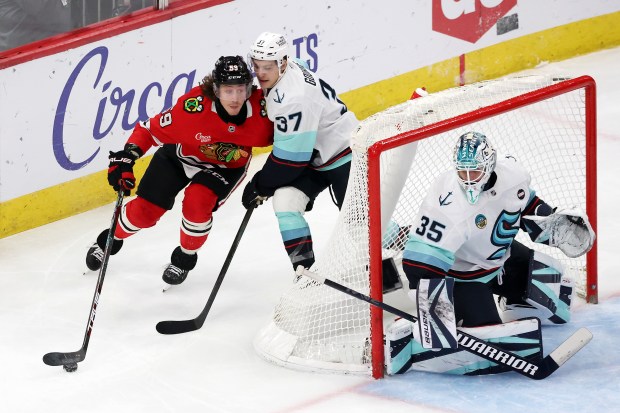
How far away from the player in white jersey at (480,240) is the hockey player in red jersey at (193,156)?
79cm

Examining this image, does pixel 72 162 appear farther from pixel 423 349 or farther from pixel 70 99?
pixel 423 349

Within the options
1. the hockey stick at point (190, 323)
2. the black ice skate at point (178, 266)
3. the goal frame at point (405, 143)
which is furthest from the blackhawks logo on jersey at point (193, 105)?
the goal frame at point (405, 143)

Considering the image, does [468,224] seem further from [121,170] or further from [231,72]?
[121,170]

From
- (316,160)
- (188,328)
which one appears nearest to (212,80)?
(316,160)

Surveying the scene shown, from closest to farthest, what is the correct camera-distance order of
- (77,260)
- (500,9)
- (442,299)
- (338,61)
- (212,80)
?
(442,299) < (212,80) < (77,260) < (338,61) < (500,9)

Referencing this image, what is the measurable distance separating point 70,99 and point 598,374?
2.50 metres

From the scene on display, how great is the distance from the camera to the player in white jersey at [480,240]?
4.38m

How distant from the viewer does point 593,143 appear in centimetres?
488

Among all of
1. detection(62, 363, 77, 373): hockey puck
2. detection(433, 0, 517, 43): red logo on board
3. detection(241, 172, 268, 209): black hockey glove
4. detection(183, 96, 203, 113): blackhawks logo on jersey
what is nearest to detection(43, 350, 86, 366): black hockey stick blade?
detection(62, 363, 77, 373): hockey puck

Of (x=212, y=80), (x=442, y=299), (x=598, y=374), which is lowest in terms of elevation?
(x=598, y=374)

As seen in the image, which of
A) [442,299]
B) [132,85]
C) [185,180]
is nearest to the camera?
[442,299]

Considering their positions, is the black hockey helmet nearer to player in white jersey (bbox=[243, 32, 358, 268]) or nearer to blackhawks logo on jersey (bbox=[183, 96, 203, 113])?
player in white jersey (bbox=[243, 32, 358, 268])

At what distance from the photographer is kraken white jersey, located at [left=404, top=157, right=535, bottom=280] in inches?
174

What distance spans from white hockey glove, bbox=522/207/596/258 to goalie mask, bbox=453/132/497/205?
14.1 inches
